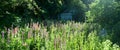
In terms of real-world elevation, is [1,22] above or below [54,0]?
above

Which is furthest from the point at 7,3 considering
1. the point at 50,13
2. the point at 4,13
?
the point at 50,13

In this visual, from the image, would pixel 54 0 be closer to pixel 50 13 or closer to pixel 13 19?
pixel 50 13

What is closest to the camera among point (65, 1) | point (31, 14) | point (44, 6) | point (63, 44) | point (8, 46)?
point (63, 44)

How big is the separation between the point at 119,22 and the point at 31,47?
653cm

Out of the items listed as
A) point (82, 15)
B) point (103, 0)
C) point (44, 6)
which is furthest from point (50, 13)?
point (103, 0)

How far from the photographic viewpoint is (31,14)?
18.2 m

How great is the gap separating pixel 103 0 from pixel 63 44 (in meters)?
8.87

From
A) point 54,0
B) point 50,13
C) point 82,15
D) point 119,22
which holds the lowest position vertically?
point 82,15

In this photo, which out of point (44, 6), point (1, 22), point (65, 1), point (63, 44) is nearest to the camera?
point (63, 44)

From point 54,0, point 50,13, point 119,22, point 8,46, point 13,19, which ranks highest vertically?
point 8,46

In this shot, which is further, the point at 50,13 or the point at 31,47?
the point at 50,13

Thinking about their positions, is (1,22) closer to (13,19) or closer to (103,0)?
(13,19)

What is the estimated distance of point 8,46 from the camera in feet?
24.2

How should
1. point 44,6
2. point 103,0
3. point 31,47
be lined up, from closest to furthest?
point 31,47, point 103,0, point 44,6
